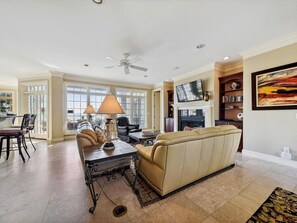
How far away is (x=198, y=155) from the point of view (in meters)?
1.92

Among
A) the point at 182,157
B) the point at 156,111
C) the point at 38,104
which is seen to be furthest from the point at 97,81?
the point at 182,157

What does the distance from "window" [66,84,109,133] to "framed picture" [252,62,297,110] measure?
5.89 metres

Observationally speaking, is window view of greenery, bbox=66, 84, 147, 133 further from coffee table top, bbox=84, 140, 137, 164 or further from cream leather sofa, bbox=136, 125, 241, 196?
cream leather sofa, bbox=136, 125, 241, 196

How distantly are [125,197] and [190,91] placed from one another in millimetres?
4362

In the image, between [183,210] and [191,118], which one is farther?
[191,118]

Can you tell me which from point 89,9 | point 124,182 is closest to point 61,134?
point 124,182

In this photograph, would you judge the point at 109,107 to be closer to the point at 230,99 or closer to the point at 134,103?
Answer: the point at 230,99

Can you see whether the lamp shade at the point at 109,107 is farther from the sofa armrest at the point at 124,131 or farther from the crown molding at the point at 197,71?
the crown molding at the point at 197,71

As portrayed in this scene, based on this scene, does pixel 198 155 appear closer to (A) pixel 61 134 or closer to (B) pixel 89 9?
(B) pixel 89 9

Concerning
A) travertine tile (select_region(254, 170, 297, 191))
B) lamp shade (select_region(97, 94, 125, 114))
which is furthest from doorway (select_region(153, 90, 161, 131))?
lamp shade (select_region(97, 94, 125, 114))

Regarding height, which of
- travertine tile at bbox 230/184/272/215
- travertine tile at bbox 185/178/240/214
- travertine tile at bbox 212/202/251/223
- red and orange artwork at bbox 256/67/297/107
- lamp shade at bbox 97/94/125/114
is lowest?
travertine tile at bbox 212/202/251/223

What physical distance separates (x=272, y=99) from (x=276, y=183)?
6.19 ft

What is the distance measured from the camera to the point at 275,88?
119 inches

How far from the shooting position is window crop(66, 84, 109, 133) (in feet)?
18.7
